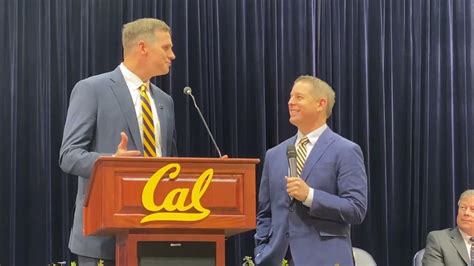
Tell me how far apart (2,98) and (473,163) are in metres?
3.35

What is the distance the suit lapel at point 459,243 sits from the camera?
16.1ft

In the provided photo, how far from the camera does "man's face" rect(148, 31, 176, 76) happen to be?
3.22 metres

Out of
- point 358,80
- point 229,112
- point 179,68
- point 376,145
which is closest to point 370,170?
point 376,145

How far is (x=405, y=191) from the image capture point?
5.64m

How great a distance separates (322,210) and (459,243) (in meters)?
2.04

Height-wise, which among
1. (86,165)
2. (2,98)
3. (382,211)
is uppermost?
(2,98)

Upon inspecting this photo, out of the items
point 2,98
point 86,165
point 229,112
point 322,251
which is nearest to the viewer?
point 86,165

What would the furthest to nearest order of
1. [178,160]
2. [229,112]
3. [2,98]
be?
[229,112]
[2,98]
[178,160]

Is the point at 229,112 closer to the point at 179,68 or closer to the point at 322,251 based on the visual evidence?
the point at 179,68

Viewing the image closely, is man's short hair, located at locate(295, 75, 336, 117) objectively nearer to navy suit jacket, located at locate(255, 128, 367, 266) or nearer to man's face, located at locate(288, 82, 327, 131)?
man's face, located at locate(288, 82, 327, 131)

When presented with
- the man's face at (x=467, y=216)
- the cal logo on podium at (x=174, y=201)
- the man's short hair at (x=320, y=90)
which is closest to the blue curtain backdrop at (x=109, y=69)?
the man's face at (x=467, y=216)

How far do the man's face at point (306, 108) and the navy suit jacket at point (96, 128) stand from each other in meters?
0.74

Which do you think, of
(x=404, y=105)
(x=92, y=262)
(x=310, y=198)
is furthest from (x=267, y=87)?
(x=92, y=262)

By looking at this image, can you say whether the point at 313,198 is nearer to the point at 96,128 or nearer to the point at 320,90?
the point at 320,90
